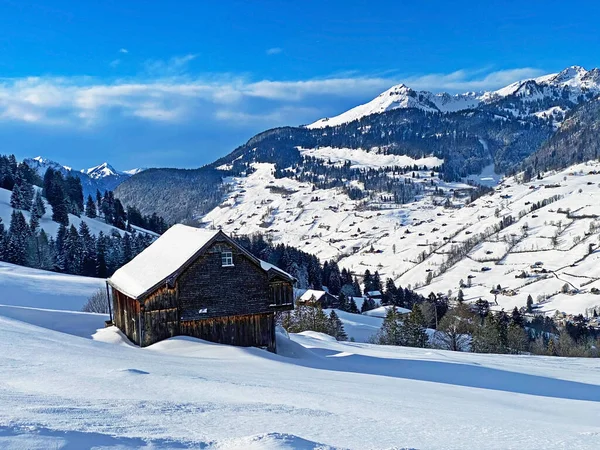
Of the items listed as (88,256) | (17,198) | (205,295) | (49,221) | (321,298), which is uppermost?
(17,198)

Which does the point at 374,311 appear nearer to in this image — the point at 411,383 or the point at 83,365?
the point at 411,383

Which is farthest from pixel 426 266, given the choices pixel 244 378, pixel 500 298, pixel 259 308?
pixel 244 378

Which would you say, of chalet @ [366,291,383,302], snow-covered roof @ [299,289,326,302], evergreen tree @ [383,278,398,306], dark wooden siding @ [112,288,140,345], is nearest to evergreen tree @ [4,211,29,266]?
snow-covered roof @ [299,289,326,302]

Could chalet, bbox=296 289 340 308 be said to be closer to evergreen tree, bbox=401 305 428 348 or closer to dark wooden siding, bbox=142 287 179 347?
evergreen tree, bbox=401 305 428 348

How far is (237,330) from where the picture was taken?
28.0 meters

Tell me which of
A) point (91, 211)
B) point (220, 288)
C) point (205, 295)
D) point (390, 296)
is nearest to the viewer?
point (205, 295)

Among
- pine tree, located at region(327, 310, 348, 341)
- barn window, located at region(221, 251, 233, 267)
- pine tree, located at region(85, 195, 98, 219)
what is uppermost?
pine tree, located at region(85, 195, 98, 219)

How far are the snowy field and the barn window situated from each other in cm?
593

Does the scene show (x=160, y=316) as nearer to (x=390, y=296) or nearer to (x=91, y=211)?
(x=390, y=296)

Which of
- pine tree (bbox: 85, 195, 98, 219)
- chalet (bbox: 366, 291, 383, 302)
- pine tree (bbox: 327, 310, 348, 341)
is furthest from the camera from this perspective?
pine tree (bbox: 85, 195, 98, 219)

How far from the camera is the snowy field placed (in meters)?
7.32

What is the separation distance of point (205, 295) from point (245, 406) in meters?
17.3

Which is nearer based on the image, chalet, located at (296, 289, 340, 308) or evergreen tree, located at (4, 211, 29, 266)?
evergreen tree, located at (4, 211, 29, 266)

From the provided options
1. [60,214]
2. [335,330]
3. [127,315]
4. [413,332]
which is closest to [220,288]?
[127,315]
